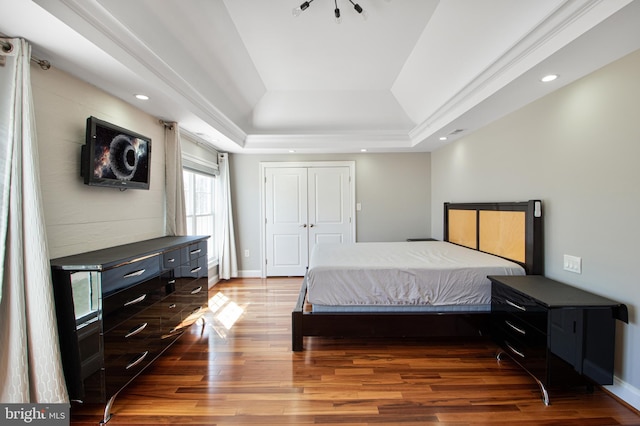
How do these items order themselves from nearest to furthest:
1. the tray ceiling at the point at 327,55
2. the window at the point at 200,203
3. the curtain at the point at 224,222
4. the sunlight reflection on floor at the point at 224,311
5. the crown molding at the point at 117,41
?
the crown molding at the point at 117,41 < the tray ceiling at the point at 327,55 < the sunlight reflection on floor at the point at 224,311 < the window at the point at 200,203 < the curtain at the point at 224,222

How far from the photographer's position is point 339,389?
5.99ft

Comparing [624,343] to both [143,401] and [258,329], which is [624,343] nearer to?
[258,329]

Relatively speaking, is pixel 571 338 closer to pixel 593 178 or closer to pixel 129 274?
pixel 593 178

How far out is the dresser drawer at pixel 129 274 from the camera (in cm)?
154

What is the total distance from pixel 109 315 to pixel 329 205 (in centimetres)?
344

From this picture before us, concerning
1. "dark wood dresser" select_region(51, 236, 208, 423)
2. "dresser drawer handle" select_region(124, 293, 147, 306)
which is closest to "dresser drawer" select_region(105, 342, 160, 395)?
"dark wood dresser" select_region(51, 236, 208, 423)

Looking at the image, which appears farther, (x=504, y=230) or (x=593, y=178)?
(x=504, y=230)

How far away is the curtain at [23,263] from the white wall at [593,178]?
3.29m

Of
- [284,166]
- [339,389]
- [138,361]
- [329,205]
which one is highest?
[284,166]

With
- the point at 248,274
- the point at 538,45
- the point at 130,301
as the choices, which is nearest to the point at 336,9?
the point at 538,45

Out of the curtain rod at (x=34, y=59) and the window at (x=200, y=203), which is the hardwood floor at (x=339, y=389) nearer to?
the window at (x=200, y=203)

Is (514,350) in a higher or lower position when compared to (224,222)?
lower

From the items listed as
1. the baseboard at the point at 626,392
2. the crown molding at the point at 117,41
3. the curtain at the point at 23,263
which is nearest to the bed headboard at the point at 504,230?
the baseboard at the point at 626,392

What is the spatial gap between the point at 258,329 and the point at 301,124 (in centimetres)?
289
